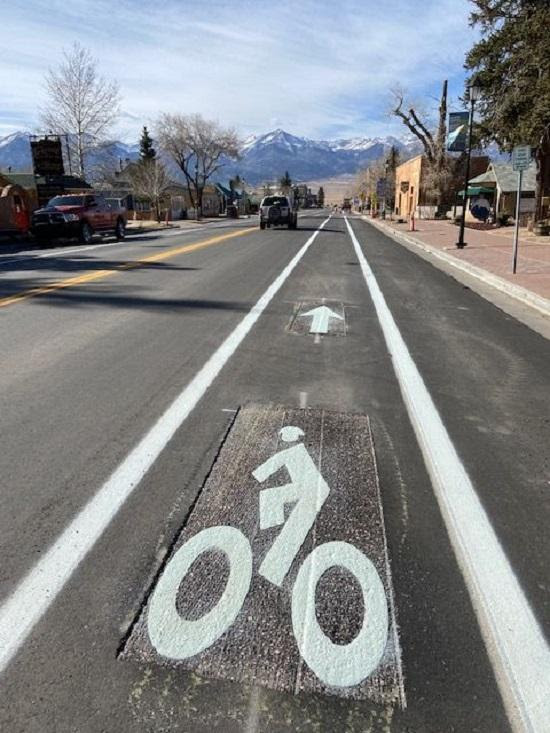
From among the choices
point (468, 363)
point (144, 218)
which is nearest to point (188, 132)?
point (144, 218)

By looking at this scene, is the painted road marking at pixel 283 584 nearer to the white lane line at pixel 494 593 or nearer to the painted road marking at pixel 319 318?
the white lane line at pixel 494 593

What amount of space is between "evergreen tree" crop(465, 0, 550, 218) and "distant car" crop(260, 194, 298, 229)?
12.9 m

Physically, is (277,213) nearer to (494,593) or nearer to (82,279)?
(82,279)

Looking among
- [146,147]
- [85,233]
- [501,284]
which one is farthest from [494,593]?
[146,147]

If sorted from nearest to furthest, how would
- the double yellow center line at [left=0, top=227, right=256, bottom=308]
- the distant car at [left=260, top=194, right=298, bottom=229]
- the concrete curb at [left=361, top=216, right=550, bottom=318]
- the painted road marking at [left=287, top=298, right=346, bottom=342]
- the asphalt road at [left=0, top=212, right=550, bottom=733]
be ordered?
the asphalt road at [left=0, top=212, right=550, bottom=733] < the painted road marking at [left=287, top=298, right=346, bottom=342] < the concrete curb at [left=361, top=216, right=550, bottom=318] < the double yellow center line at [left=0, top=227, right=256, bottom=308] < the distant car at [left=260, top=194, right=298, bottom=229]

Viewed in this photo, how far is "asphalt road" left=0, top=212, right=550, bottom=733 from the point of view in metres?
2.13

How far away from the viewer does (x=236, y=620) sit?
2.49m

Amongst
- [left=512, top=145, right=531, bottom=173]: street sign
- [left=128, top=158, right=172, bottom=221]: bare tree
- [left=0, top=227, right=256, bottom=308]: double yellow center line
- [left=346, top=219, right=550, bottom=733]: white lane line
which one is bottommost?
[left=346, top=219, right=550, bottom=733]: white lane line

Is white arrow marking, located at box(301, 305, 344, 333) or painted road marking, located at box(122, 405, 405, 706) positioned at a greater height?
white arrow marking, located at box(301, 305, 344, 333)

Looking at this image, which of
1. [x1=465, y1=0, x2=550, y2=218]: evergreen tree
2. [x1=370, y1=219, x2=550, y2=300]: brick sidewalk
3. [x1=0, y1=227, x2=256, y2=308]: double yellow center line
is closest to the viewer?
[x1=0, y1=227, x2=256, y2=308]: double yellow center line

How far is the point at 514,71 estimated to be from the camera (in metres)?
24.7

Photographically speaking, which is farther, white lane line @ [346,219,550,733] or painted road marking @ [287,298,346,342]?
painted road marking @ [287,298,346,342]

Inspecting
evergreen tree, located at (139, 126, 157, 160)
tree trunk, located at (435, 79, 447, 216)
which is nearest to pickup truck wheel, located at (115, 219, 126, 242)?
tree trunk, located at (435, 79, 447, 216)

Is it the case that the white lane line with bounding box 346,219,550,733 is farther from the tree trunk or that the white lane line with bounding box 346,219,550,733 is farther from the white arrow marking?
the tree trunk
